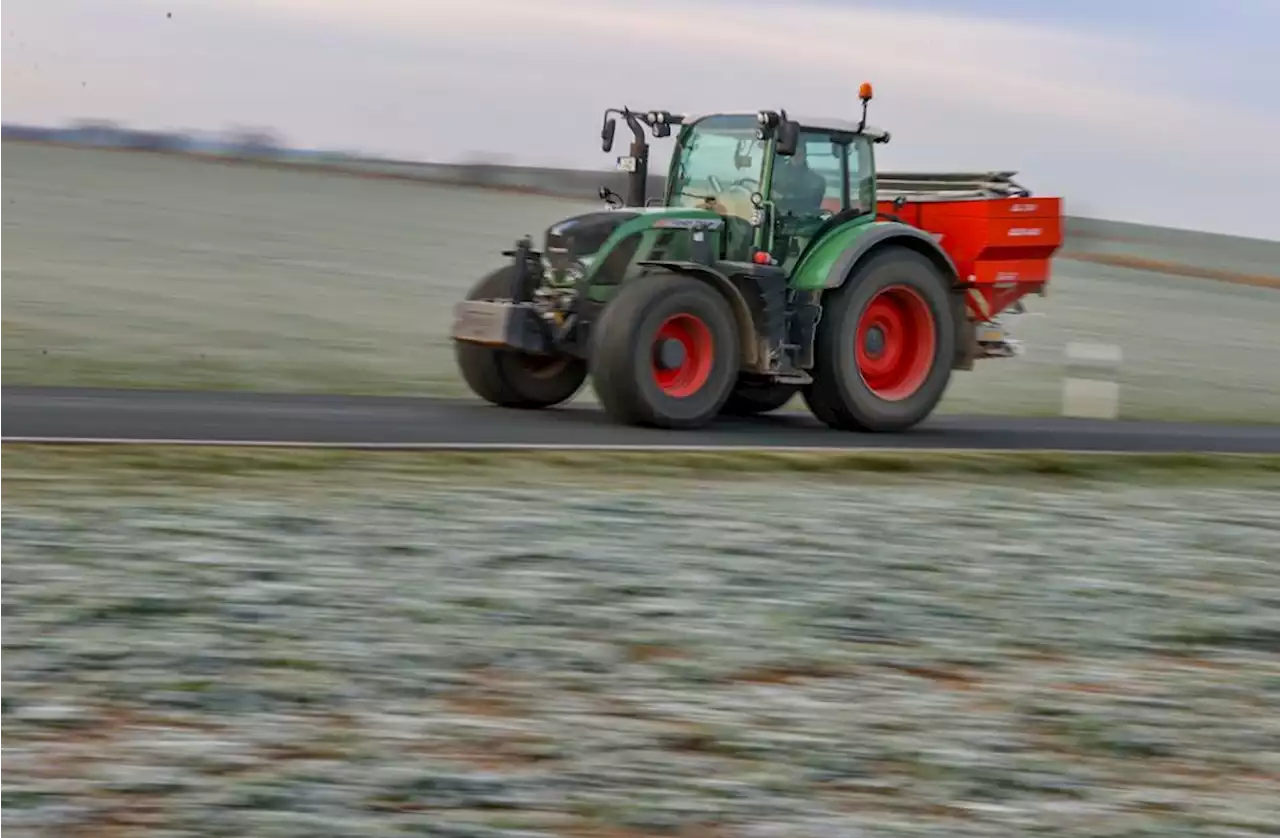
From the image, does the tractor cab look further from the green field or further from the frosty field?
the frosty field

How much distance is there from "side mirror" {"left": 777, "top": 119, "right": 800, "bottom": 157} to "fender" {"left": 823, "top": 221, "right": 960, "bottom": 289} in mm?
928

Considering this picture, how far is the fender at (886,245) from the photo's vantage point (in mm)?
12781

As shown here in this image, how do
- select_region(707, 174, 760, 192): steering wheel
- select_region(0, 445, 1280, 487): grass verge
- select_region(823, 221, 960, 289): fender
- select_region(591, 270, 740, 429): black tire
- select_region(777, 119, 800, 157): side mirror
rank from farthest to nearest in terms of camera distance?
select_region(707, 174, 760, 192): steering wheel
select_region(823, 221, 960, 289): fender
select_region(777, 119, 800, 157): side mirror
select_region(591, 270, 740, 429): black tire
select_region(0, 445, 1280, 487): grass verge

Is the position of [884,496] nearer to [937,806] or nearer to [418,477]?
[418,477]

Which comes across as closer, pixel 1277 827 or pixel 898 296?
pixel 1277 827

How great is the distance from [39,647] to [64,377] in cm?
958

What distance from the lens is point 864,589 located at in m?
7.19

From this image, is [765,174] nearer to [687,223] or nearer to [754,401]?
[687,223]

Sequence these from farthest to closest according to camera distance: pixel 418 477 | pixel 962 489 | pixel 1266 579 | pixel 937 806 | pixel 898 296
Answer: pixel 898 296, pixel 962 489, pixel 418 477, pixel 1266 579, pixel 937 806

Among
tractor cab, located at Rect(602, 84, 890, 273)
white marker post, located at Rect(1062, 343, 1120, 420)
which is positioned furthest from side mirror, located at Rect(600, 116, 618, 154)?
white marker post, located at Rect(1062, 343, 1120, 420)

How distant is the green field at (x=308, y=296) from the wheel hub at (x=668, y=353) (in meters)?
4.30

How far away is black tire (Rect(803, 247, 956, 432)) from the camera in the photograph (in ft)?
42.8

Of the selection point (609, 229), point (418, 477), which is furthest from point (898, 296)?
point (418, 477)

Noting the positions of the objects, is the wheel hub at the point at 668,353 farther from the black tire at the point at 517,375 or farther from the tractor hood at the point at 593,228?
the black tire at the point at 517,375
